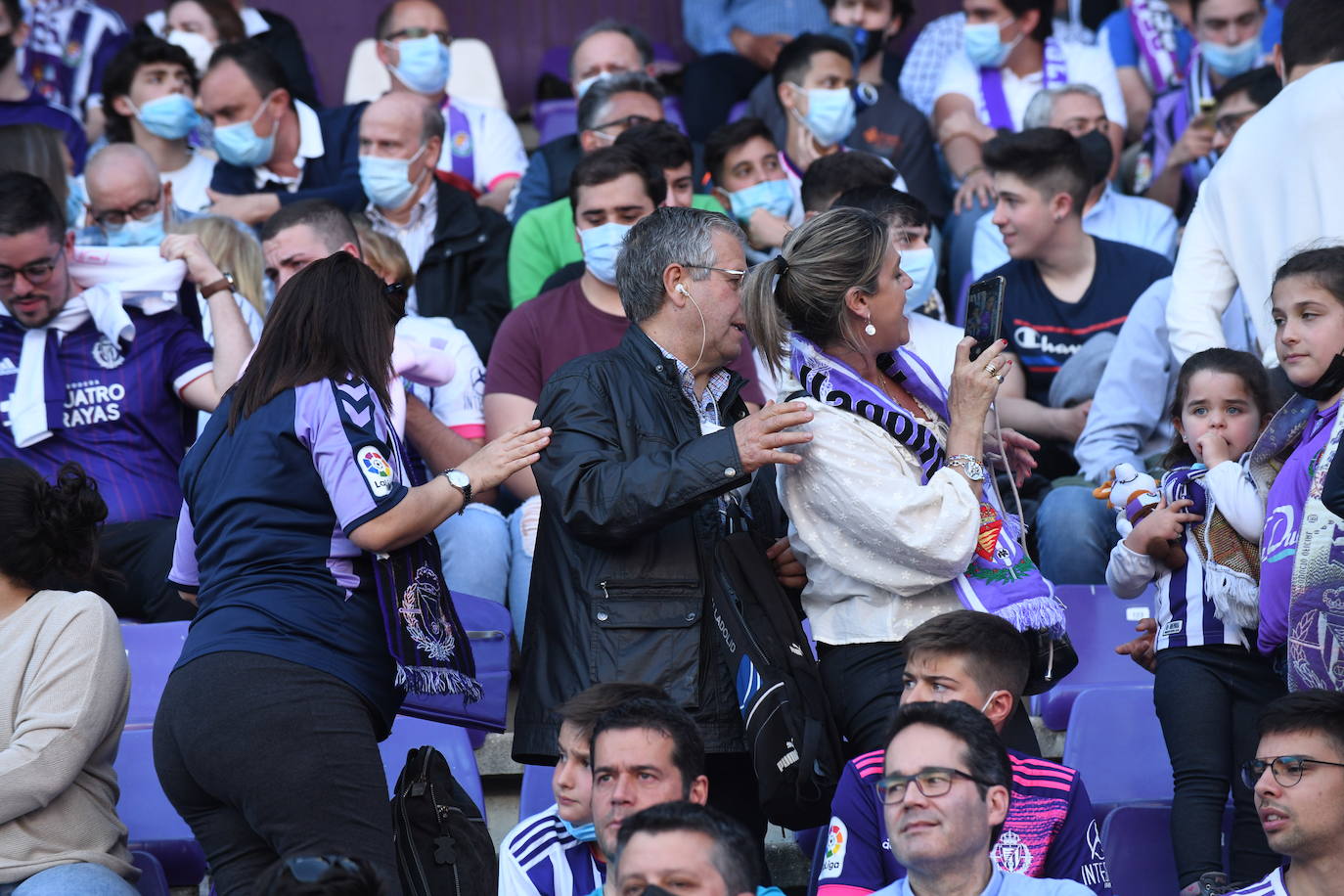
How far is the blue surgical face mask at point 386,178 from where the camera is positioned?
6848 mm

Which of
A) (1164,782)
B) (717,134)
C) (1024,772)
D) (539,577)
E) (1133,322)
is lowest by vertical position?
(1164,782)

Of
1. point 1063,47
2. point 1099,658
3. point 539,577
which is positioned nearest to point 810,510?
point 539,577

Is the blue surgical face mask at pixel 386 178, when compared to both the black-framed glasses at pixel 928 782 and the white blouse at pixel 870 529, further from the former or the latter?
the black-framed glasses at pixel 928 782

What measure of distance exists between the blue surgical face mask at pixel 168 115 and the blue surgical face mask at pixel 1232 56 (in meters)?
4.62

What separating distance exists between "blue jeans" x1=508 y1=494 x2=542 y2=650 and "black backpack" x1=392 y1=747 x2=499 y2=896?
1.37 metres

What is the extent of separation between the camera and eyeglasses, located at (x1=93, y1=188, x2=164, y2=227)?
21.1ft

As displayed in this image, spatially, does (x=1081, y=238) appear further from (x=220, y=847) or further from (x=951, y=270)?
(x=220, y=847)

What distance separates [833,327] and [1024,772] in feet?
3.39

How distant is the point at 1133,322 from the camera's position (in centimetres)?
562

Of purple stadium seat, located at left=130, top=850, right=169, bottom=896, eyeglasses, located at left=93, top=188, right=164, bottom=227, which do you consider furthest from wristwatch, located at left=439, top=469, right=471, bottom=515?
eyeglasses, located at left=93, top=188, right=164, bottom=227

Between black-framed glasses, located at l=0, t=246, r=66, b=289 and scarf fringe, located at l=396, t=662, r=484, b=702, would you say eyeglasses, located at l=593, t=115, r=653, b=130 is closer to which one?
black-framed glasses, located at l=0, t=246, r=66, b=289

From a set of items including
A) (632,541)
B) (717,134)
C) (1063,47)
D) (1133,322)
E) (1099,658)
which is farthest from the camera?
Result: (1063,47)

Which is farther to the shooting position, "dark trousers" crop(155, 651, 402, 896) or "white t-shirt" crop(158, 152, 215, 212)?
"white t-shirt" crop(158, 152, 215, 212)

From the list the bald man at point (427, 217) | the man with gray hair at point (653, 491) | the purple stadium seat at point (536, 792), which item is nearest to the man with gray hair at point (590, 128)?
the bald man at point (427, 217)
